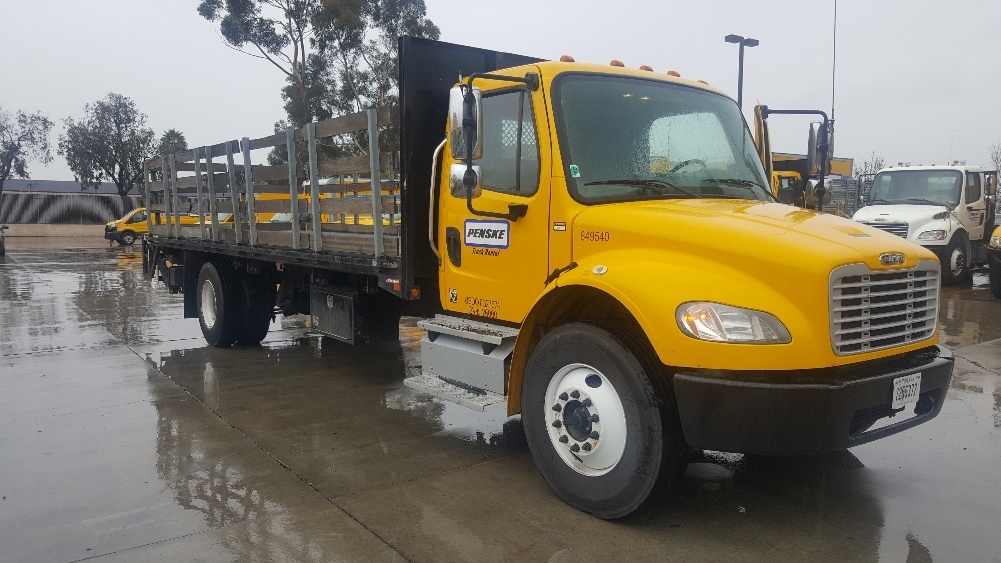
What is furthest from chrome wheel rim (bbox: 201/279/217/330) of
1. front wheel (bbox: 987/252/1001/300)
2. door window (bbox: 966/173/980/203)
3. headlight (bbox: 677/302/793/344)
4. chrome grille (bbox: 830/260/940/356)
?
door window (bbox: 966/173/980/203)

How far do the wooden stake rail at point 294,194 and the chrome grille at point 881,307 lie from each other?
10.2 ft

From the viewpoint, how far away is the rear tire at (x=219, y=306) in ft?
29.0

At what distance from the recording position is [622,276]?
3.90 metres

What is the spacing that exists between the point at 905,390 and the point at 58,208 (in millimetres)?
56046

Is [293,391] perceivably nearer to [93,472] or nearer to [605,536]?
[93,472]

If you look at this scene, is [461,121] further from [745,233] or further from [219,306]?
[219,306]

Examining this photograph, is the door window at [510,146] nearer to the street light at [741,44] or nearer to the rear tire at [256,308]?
the rear tire at [256,308]

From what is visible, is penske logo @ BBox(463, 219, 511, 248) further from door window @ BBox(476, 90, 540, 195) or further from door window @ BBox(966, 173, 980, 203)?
door window @ BBox(966, 173, 980, 203)

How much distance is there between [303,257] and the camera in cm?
695

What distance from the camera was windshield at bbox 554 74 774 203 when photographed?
446 cm

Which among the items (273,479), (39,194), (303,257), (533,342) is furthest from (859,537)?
(39,194)

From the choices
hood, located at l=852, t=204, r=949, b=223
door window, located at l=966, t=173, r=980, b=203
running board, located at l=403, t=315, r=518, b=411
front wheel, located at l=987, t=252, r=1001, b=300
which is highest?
door window, located at l=966, t=173, r=980, b=203

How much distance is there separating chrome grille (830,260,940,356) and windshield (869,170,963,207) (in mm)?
12962

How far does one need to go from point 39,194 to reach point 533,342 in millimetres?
54968
